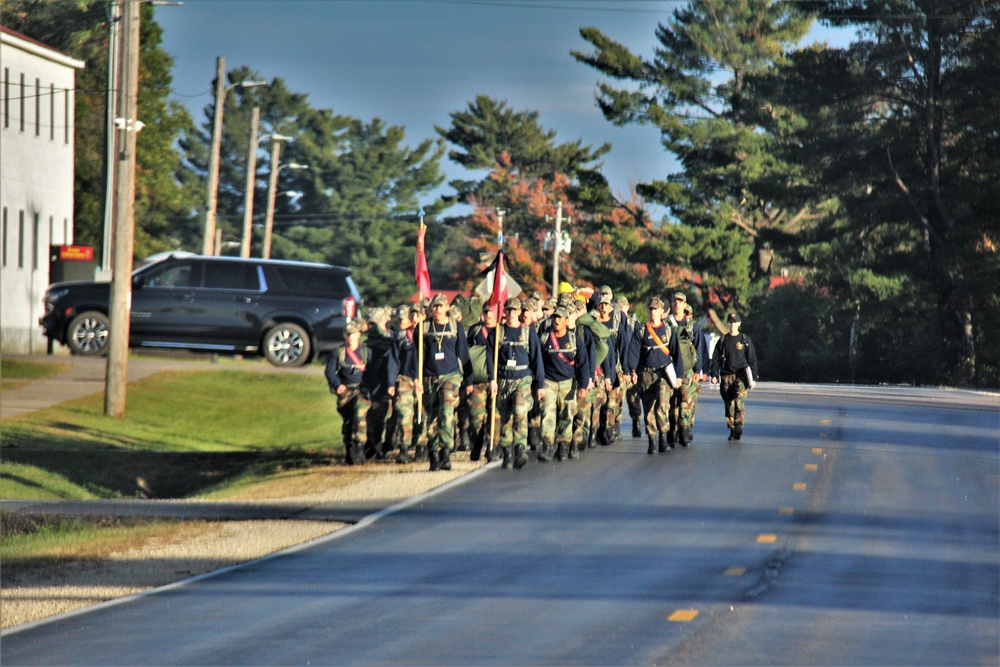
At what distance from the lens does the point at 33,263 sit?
4441 cm

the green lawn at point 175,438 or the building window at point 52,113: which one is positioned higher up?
the building window at point 52,113

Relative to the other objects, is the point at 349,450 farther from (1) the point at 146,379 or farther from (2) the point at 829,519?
(1) the point at 146,379

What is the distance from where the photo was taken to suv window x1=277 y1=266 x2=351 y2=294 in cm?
3170

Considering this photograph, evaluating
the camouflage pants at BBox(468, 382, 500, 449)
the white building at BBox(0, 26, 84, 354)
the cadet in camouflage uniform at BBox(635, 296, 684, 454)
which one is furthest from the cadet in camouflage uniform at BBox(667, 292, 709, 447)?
the white building at BBox(0, 26, 84, 354)

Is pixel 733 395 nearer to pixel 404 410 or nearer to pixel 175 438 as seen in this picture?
pixel 404 410

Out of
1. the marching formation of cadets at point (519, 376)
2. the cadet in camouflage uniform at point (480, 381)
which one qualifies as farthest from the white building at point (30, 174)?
the cadet in camouflage uniform at point (480, 381)

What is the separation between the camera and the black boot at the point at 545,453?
62.5 ft

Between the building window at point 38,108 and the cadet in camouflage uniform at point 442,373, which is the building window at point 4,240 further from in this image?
the cadet in camouflage uniform at point 442,373

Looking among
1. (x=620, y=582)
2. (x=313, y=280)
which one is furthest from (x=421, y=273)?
(x=620, y=582)

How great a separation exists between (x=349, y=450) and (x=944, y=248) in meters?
36.6

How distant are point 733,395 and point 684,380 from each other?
4.61 ft

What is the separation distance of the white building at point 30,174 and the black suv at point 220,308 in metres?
11.2

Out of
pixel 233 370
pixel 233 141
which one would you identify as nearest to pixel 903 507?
pixel 233 370

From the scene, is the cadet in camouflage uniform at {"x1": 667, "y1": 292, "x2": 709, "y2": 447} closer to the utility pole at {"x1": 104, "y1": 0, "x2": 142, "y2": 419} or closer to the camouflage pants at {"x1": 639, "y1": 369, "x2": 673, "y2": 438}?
the camouflage pants at {"x1": 639, "y1": 369, "x2": 673, "y2": 438}
